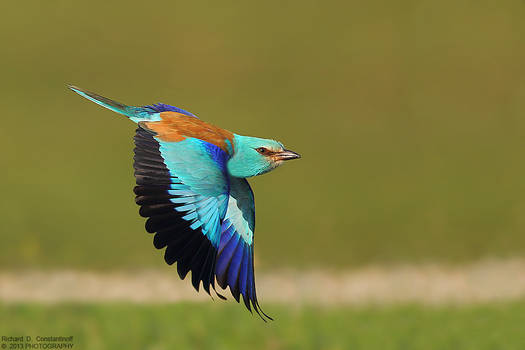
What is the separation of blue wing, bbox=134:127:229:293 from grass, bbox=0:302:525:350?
19.4 feet

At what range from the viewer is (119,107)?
711 centimetres

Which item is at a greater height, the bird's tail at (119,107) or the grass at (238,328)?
the bird's tail at (119,107)

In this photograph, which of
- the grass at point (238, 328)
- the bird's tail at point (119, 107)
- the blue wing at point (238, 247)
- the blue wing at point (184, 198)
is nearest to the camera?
the blue wing at point (184, 198)

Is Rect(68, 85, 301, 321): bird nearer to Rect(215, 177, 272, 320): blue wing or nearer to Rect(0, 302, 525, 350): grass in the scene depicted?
Rect(215, 177, 272, 320): blue wing

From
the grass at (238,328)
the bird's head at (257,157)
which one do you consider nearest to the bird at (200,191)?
the bird's head at (257,157)

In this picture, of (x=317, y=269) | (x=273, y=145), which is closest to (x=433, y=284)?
(x=317, y=269)

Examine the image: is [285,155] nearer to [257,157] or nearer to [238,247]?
[257,157]

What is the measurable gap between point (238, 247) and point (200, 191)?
725 millimetres

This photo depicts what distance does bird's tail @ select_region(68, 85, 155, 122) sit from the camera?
7.00 metres

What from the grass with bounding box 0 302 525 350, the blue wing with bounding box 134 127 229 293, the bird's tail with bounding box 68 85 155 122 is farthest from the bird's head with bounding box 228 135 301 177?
the grass with bounding box 0 302 525 350

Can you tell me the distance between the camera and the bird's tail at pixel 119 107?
23.0 feet

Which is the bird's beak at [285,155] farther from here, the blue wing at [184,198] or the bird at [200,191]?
the blue wing at [184,198]

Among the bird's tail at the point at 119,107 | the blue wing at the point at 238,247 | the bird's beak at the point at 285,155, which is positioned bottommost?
the blue wing at the point at 238,247

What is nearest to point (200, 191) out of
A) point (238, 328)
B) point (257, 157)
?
point (257, 157)
